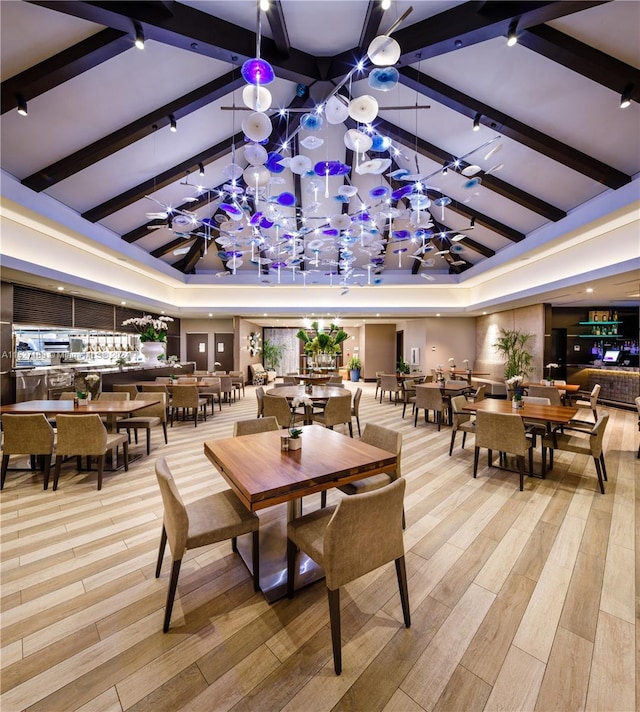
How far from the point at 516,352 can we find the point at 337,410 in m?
7.76

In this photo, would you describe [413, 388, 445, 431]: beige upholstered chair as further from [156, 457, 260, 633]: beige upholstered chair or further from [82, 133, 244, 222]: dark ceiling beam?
[82, 133, 244, 222]: dark ceiling beam

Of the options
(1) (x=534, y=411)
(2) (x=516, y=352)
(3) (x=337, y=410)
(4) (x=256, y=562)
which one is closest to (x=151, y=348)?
(3) (x=337, y=410)

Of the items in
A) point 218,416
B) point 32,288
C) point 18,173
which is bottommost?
point 218,416

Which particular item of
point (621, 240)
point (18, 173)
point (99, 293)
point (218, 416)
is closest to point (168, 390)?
point (218, 416)

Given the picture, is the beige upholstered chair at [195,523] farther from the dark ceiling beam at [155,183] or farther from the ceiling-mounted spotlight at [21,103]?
the dark ceiling beam at [155,183]

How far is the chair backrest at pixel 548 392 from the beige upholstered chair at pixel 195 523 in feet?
18.5

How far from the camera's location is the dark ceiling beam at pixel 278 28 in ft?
10.3

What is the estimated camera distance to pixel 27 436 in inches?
136

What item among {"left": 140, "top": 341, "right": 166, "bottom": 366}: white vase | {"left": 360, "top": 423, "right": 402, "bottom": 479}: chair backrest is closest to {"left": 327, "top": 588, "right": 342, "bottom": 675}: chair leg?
{"left": 360, "top": 423, "right": 402, "bottom": 479}: chair backrest

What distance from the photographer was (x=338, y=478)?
199cm

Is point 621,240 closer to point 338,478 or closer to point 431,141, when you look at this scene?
point 431,141

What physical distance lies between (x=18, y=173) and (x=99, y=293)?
3.00 m

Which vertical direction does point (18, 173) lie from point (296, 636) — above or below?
above

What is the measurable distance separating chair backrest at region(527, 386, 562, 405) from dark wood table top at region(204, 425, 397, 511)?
487 cm
